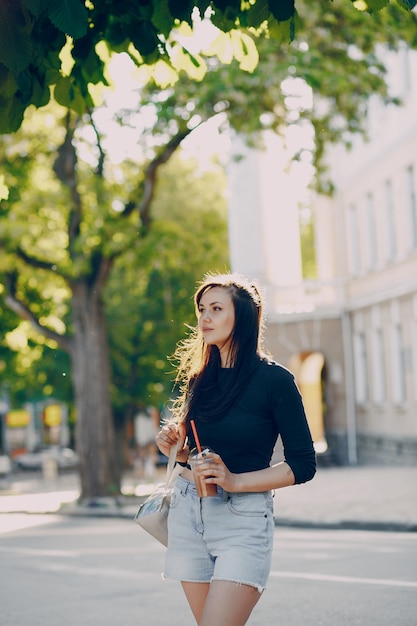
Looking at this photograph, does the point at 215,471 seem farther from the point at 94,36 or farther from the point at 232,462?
the point at 94,36

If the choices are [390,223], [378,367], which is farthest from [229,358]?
[378,367]

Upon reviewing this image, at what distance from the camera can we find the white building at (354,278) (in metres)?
35.3

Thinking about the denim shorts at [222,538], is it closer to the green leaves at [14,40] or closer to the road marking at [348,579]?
the green leaves at [14,40]

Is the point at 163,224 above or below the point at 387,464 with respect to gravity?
above

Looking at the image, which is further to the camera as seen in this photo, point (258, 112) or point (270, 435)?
point (258, 112)

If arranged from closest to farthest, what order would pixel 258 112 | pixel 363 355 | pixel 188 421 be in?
pixel 188 421
pixel 258 112
pixel 363 355

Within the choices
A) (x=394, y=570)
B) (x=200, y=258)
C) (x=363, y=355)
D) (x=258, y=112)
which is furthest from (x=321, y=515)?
(x=363, y=355)

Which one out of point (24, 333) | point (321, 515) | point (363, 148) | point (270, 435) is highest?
point (363, 148)

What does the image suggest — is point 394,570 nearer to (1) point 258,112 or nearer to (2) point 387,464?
(1) point 258,112

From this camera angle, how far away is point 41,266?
87.1 feet

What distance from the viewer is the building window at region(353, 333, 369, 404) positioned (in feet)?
132

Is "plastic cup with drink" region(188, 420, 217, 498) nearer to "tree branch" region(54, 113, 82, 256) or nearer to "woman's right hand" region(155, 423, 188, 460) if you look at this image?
"woman's right hand" region(155, 423, 188, 460)

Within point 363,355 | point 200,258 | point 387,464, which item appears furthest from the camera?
point 363,355

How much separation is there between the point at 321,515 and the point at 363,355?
65.9 ft
